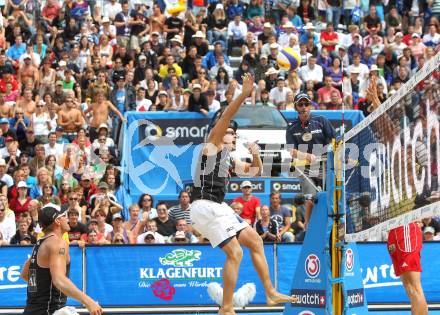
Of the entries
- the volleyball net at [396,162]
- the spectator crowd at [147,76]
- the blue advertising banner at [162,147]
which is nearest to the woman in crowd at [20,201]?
the spectator crowd at [147,76]

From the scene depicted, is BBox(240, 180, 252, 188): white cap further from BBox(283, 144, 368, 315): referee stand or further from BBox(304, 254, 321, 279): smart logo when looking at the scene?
BBox(304, 254, 321, 279): smart logo

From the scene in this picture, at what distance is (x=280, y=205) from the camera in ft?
68.2

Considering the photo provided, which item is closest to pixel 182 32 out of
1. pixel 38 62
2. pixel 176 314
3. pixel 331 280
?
pixel 38 62

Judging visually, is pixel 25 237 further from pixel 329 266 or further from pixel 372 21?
pixel 372 21

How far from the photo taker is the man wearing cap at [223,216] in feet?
39.8

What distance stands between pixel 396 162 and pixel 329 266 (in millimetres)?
2292

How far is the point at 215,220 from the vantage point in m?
12.3

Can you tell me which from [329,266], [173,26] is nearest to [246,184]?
[329,266]

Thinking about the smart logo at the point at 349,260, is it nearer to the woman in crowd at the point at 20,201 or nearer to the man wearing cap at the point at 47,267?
the man wearing cap at the point at 47,267

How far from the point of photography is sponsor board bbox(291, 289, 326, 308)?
43.7 ft

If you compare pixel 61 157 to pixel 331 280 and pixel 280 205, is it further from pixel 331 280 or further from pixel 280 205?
pixel 331 280

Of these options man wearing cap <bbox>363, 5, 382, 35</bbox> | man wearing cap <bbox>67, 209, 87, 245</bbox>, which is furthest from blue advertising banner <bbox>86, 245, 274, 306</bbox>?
man wearing cap <bbox>363, 5, 382, 35</bbox>

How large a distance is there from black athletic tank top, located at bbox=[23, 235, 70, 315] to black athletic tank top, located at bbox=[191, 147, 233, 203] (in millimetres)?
2100

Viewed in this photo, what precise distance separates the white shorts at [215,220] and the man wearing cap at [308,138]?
202cm
